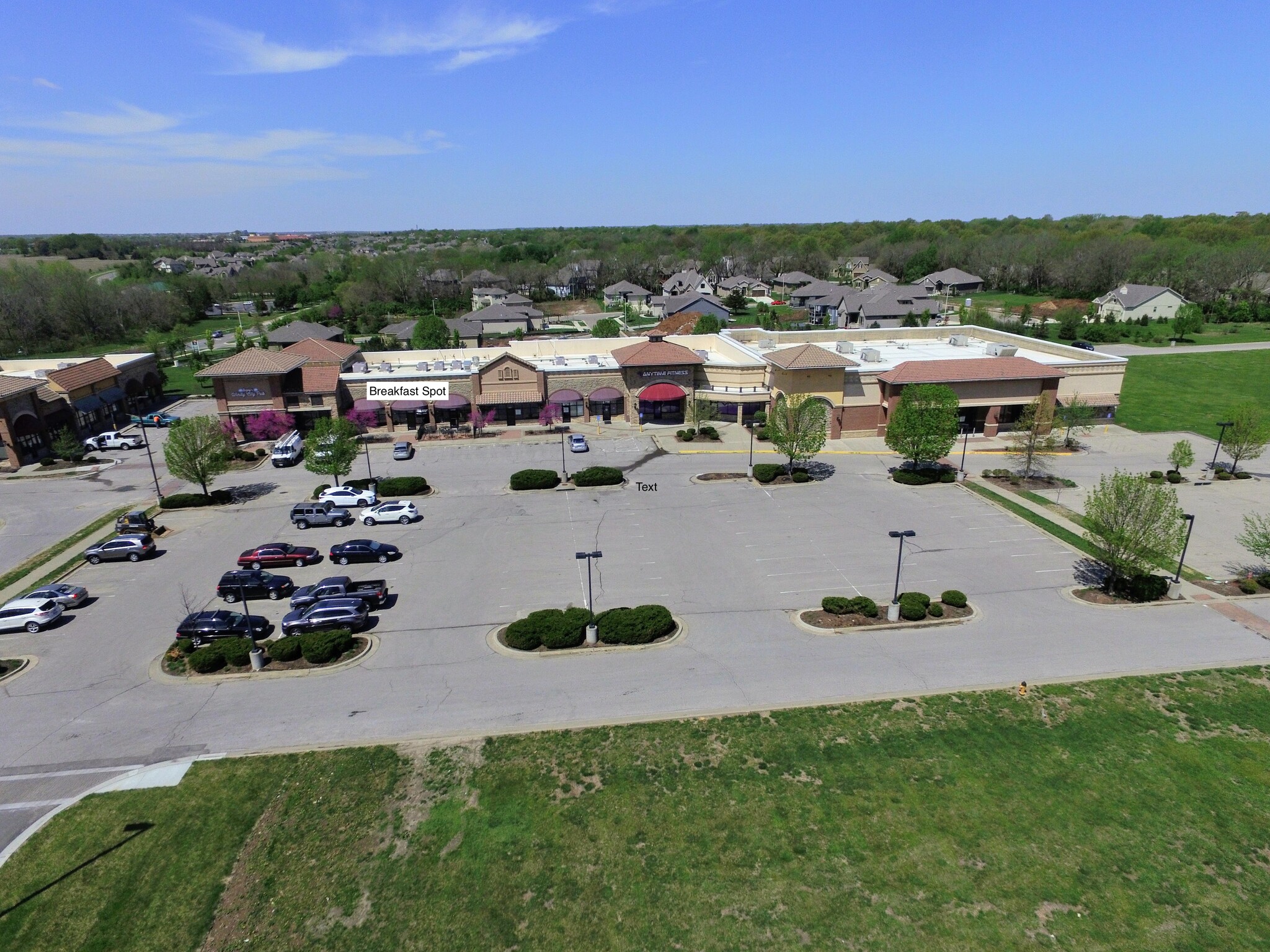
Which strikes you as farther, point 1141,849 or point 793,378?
point 793,378

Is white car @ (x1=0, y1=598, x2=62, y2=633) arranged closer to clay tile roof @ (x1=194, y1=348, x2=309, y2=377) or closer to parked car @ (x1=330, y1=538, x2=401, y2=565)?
parked car @ (x1=330, y1=538, x2=401, y2=565)

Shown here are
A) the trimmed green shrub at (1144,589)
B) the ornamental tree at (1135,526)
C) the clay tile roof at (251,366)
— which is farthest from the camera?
the clay tile roof at (251,366)

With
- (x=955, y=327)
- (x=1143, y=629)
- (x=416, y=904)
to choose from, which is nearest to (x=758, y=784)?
(x=416, y=904)

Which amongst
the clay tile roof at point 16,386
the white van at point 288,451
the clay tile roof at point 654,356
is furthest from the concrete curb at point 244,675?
the clay tile roof at point 16,386

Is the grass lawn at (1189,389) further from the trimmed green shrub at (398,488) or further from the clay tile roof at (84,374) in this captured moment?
the clay tile roof at (84,374)

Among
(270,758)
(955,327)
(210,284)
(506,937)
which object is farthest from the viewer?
(210,284)

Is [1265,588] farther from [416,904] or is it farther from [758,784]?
[416,904]
